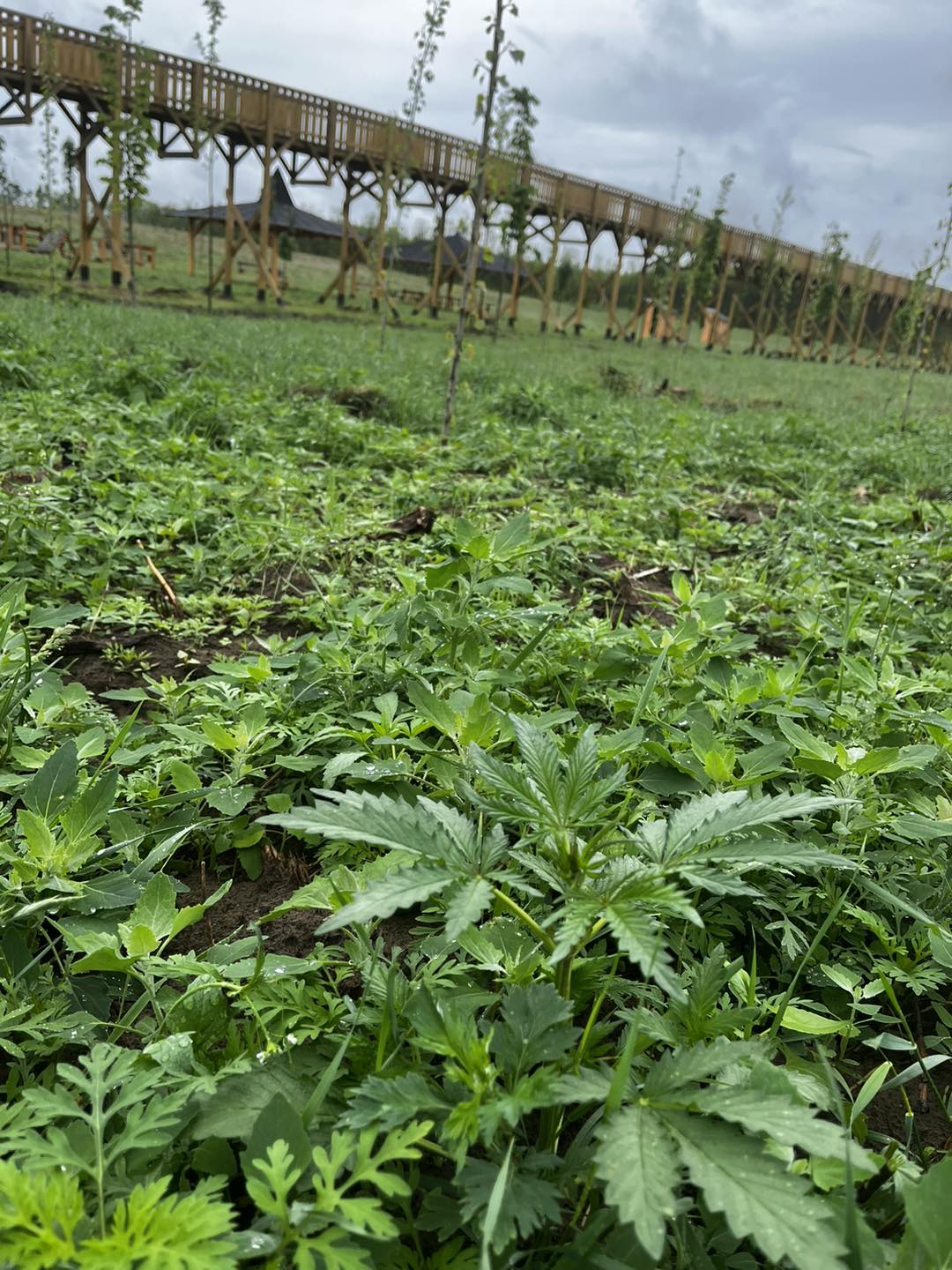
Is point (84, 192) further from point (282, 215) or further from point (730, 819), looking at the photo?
point (730, 819)

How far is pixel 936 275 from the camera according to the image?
9.52 metres

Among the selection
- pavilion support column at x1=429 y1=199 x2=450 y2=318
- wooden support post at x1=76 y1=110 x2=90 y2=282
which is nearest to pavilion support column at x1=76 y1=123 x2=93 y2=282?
wooden support post at x1=76 y1=110 x2=90 y2=282

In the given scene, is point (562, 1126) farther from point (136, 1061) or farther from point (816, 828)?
point (816, 828)

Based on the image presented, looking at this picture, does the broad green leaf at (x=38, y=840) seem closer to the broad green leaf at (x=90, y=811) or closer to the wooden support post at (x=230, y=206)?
the broad green leaf at (x=90, y=811)

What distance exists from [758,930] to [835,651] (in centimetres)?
145

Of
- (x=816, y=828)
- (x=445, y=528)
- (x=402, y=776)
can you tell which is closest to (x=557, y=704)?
(x=402, y=776)

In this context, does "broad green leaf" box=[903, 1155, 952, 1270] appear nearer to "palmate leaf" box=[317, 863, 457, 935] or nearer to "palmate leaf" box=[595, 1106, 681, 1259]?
"palmate leaf" box=[595, 1106, 681, 1259]

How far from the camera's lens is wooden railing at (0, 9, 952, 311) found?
16078 millimetres

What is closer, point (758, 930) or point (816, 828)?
point (758, 930)

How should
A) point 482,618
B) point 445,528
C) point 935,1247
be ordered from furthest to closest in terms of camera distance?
point 445,528 → point 482,618 → point 935,1247

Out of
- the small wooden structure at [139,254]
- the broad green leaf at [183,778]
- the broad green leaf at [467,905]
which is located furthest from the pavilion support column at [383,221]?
the broad green leaf at [467,905]

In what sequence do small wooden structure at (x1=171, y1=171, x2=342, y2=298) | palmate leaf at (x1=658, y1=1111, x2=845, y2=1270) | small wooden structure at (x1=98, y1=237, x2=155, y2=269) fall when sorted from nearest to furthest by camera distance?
1. palmate leaf at (x1=658, y1=1111, x2=845, y2=1270)
2. small wooden structure at (x1=171, y1=171, x2=342, y2=298)
3. small wooden structure at (x1=98, y1=237, x2=155, y2=269)

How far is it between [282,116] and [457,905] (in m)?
23.0

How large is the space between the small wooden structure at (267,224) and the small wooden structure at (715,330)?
40.0 feet
